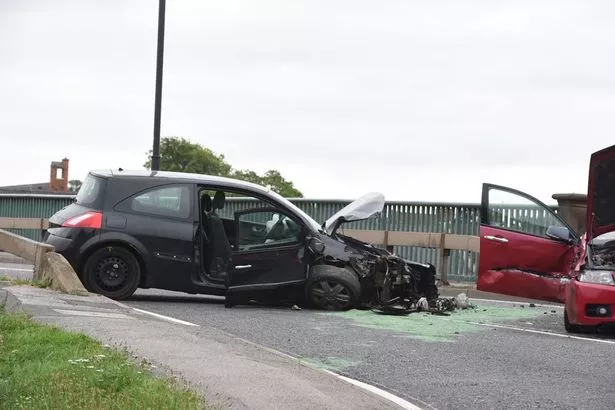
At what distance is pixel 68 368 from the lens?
614 centimetres

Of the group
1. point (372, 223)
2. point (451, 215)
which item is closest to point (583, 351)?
point (451, 215)

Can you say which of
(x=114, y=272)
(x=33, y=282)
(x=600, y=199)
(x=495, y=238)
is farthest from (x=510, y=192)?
(x=33, y=282)

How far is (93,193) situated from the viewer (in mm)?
11914

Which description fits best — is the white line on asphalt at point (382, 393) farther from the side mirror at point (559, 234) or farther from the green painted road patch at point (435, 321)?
the side mirror at point (559, 234)

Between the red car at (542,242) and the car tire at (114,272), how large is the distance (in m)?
4.40

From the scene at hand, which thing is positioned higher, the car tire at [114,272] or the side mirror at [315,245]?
the side mirror at [315,245]

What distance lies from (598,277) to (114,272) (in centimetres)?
573

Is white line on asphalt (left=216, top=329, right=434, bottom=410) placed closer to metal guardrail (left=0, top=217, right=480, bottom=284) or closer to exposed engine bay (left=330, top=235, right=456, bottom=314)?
exposed engine bay (left=330, top=235, right=456, bottom=314)

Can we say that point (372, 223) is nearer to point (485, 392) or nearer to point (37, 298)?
point (37, 298)

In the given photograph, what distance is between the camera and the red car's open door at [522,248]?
11680mm

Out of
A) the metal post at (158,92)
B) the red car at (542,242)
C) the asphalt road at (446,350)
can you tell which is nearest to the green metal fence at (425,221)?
the metal post at (158,92)

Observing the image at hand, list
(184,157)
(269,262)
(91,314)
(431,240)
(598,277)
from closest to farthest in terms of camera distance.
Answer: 1. (91,314)
2. (598,277)
3. (269,262)
4. (431,240)
5. (184,157)

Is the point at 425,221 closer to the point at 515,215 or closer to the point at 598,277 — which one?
the point at 515,215

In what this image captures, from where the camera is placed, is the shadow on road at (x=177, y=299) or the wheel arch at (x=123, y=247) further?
the shadow on road at (x=177, y=299)
